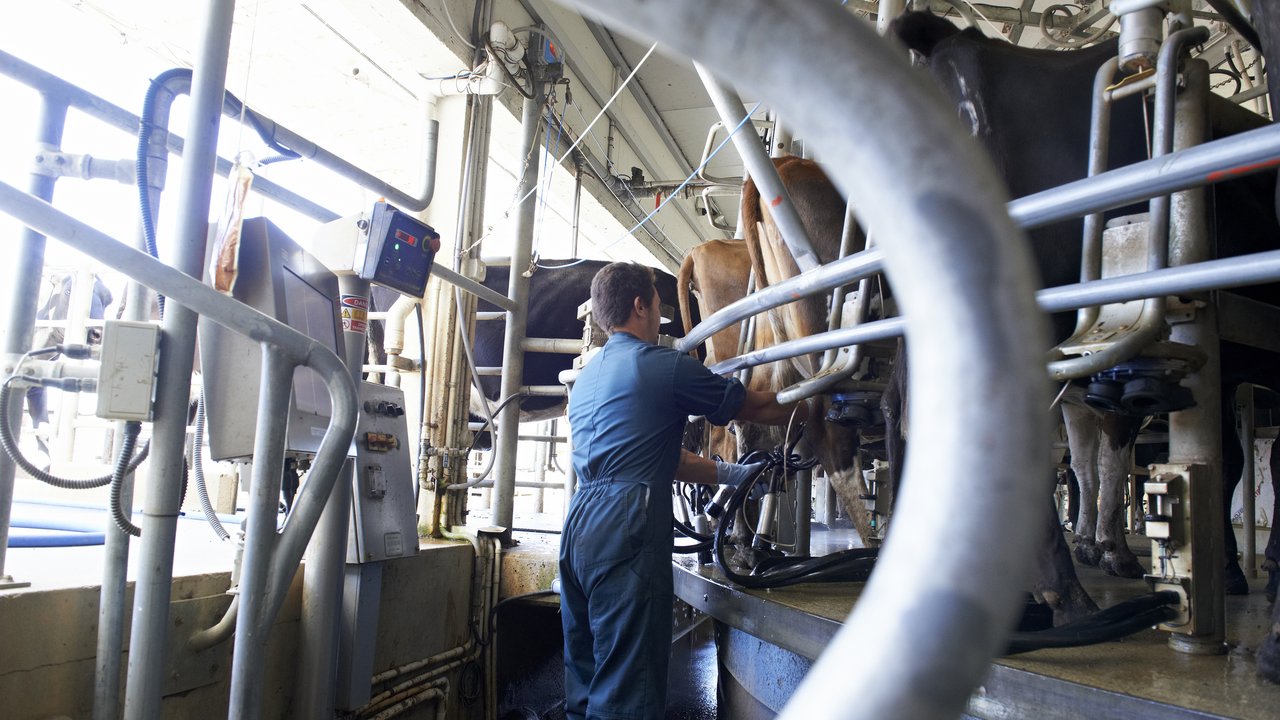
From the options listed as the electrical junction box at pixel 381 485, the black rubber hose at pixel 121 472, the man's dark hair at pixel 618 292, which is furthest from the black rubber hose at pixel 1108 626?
the electrical junction box at pixel 381 485

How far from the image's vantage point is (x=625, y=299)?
2.50 meters

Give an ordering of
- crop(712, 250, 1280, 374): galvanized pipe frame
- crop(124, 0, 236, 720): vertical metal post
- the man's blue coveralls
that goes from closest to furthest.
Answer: crop(712, 250, 1280, 374): galvanized pipe frame → crop(124, 0, 236, 720): vertical metal post → the man's blue coveralls

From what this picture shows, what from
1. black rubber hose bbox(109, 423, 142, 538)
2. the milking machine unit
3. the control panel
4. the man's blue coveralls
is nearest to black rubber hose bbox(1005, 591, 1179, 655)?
the milking machine unit

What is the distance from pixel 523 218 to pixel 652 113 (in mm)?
3568

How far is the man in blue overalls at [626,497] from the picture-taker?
201cm

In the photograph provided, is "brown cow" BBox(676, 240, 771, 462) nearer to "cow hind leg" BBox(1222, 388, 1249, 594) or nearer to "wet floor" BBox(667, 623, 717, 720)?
"wet floor" BBox(667, 623, 717, 720)

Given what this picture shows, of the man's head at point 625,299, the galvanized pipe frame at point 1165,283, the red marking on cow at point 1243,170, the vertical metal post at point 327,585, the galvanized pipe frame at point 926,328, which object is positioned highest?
the man's head at point 625,299

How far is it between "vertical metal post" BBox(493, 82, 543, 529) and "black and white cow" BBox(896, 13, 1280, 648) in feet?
8.51

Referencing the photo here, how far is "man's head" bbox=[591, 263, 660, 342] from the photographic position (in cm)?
251

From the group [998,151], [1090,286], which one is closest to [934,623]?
[1090,286]

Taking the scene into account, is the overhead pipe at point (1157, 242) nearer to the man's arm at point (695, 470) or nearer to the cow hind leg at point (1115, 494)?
the man's arm at point (695, 470)

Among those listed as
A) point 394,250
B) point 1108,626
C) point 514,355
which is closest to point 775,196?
point 394,250

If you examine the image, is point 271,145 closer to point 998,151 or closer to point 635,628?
point 635,628

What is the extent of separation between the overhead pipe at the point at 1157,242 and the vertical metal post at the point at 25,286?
81.2 inches
